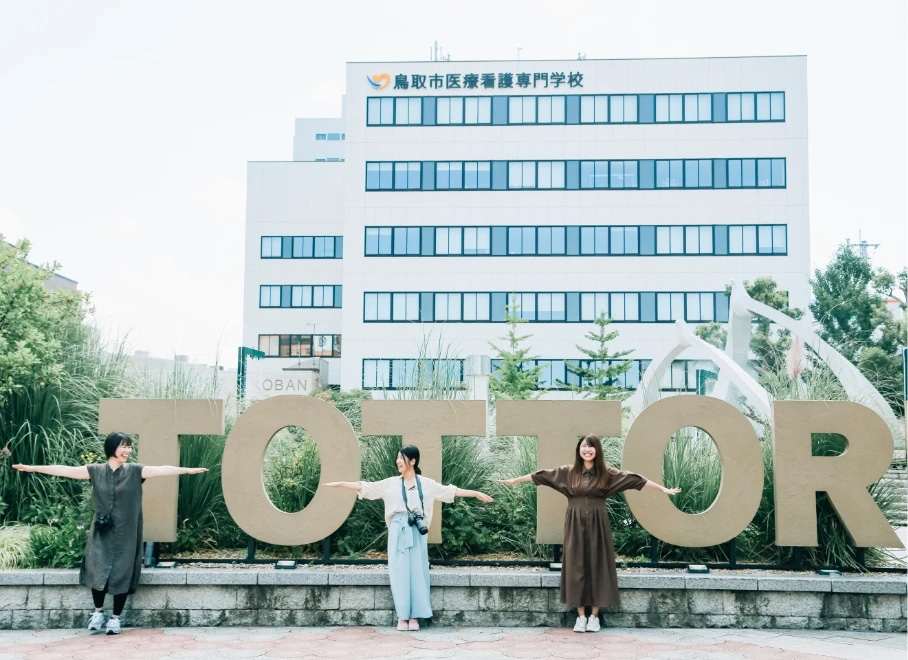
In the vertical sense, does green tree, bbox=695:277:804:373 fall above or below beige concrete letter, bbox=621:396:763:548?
above

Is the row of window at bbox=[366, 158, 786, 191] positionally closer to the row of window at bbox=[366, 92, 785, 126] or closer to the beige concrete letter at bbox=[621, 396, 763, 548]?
the row of window at bbox=[366, 92, 785, 126]

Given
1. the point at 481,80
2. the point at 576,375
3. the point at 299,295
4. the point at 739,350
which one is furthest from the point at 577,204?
the point at 299,295

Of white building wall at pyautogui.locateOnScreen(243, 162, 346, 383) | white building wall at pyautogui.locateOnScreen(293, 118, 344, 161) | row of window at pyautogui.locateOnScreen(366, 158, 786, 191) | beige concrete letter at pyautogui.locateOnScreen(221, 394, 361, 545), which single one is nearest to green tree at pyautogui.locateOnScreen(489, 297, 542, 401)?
row of window at pyautogui.locateOnScreen(366, 158, 786, 191)

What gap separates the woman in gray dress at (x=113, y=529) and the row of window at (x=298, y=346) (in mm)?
41975

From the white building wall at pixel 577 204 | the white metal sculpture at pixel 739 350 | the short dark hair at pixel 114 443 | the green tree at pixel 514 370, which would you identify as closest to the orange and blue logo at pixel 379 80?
the white building wall at pixel 577 204

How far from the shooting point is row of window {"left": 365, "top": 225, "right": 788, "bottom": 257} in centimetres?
4141

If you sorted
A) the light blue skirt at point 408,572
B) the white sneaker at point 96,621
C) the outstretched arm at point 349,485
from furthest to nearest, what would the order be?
the outstretched arm at point 349,485 → the light blue skirt at point 408,572 → the white sneaker at point 96,621

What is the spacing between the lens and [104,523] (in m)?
7.07

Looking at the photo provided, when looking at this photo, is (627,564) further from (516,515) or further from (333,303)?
(333,303)

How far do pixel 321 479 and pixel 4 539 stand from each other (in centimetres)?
289

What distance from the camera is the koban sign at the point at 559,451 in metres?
7.77

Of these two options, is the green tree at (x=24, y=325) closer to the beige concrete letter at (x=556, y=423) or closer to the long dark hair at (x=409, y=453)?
the long dark hair at (x=409, y=453)

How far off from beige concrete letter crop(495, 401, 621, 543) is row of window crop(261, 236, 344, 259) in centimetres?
4250

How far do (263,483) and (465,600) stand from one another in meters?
2.16
